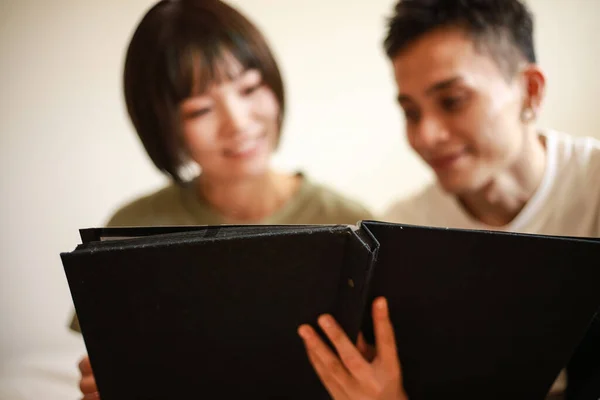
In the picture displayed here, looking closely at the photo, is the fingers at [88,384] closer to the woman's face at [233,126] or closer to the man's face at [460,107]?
the woman's face at [233,126]

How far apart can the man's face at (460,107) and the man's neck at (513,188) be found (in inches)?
0.5

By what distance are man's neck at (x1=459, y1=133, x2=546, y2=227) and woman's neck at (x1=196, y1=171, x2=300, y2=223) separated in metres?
0.34

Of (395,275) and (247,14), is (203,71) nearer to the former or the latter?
(247,14)

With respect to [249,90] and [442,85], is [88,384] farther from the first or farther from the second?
[442,85]

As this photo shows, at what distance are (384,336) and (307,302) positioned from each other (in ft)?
0.39

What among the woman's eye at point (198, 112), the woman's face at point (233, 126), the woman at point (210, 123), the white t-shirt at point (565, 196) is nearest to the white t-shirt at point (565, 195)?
the white t-shirt at point (565, 196)

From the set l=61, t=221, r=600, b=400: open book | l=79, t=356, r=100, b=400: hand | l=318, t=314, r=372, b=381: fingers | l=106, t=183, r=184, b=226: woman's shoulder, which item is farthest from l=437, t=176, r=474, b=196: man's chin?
l=79, t=356, r=100, b=400: hand

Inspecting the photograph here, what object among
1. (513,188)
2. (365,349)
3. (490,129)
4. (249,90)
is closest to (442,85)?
(490,129)

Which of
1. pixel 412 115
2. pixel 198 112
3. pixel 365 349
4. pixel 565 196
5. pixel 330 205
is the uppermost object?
pixel 198 112

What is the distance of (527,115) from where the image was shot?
702 mm

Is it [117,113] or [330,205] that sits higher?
[117,113]

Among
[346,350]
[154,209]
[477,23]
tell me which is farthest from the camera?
[154,209]

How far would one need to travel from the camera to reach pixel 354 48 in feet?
2.42

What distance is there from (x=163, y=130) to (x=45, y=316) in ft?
1.46
